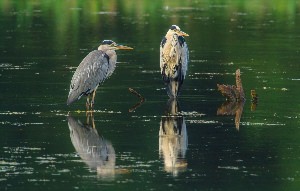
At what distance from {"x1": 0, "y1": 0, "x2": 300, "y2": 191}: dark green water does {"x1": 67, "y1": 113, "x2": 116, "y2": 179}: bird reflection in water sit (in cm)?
2

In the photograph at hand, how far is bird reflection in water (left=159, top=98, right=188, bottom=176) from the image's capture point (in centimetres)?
1309

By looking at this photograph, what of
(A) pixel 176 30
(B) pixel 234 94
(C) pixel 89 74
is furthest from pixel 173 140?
(A) pixel 176 30

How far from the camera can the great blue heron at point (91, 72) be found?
58.3 ft

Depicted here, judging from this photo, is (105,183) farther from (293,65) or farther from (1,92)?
(293,65)

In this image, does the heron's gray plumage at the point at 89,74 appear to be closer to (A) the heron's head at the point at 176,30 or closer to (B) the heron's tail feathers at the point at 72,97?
(B) the heron's tail feathers at the point at 72,97

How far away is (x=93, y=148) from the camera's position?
46.4ft

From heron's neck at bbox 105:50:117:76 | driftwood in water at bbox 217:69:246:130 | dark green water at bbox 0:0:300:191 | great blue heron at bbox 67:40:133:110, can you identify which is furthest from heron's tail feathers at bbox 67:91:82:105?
driftwood in water at bbox 217:69:246:130

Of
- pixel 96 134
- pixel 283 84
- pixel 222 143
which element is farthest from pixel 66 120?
pixel 283 84

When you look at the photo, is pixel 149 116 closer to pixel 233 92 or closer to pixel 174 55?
pixel 233 92

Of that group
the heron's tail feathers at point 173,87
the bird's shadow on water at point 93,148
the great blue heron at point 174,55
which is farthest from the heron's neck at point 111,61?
the bird's shadow on water at point 93,148

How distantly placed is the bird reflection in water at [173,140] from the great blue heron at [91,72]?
112cm

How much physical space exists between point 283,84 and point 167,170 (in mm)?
8456

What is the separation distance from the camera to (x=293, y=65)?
2439cm

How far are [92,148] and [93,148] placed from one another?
11 mm
